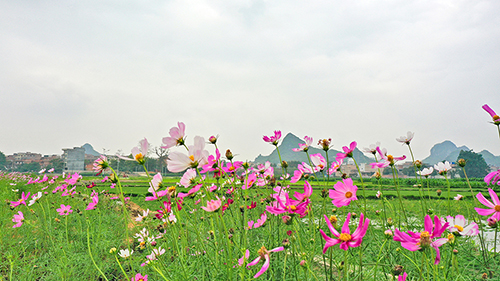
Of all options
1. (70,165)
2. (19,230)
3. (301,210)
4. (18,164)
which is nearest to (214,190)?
(301,210)

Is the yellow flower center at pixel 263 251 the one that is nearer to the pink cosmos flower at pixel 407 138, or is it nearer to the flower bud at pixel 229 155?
the flower bud at pixel 229 155

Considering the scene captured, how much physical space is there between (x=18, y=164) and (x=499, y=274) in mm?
99070

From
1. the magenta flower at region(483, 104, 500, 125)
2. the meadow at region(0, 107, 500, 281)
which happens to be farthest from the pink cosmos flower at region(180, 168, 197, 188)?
the magenta flower at region(483, 104, 500, 125)

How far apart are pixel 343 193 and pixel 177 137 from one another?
20.9 inches

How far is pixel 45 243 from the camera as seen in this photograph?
89.4 inches

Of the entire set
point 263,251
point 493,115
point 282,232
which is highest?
point 493,115

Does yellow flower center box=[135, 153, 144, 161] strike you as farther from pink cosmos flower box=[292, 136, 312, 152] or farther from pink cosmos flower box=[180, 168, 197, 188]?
pink cosmos flower box=[292, 136, 312, 152]

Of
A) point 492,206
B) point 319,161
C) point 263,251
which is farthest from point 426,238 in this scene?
point 319,161

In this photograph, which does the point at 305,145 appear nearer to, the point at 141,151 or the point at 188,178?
the point at 188,178

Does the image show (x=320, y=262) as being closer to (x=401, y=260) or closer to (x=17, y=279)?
(x=401, y=260)

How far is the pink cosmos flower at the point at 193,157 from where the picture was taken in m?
0.72

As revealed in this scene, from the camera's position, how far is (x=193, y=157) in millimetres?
718

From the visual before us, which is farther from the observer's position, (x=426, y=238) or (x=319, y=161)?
(x=319, y=161)

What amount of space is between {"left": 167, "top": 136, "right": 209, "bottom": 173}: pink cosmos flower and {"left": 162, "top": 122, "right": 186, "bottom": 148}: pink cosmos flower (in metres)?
0.07
